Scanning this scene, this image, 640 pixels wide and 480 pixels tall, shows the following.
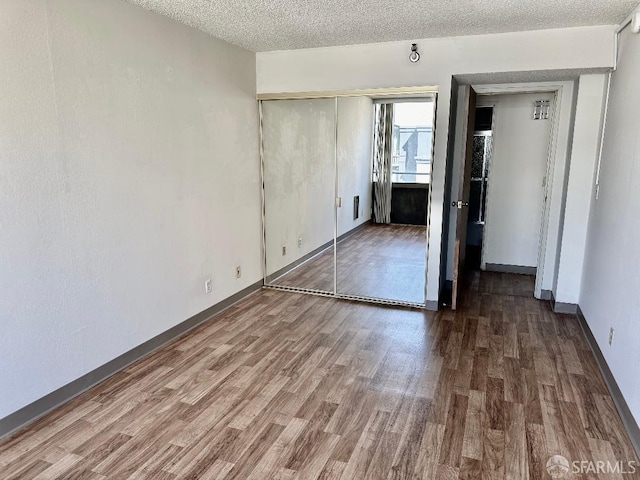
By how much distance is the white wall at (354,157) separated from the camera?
4305mm

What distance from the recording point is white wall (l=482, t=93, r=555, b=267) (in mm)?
5086

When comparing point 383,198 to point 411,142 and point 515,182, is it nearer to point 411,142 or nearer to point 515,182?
point 411,142

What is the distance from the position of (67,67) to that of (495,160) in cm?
459

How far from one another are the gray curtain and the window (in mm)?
60

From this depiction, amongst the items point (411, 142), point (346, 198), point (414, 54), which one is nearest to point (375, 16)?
point (414, 54)

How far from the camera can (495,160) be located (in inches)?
209

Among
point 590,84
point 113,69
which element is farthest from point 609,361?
point 113,69

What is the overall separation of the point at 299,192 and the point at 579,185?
2.74 metres

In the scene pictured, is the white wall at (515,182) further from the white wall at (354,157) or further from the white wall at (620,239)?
the white wall at (354,157)

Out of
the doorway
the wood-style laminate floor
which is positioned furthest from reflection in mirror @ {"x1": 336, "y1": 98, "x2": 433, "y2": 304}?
the wood-style laminate floor

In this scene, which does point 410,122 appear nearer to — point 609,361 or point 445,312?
point 445,312

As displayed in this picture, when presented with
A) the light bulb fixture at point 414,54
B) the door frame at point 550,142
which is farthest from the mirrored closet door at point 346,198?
the door frame at point 550,142

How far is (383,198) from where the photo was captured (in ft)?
16.1

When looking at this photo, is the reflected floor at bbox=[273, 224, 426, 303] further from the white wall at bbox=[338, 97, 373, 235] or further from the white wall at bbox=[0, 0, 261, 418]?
the white wall at bbox=[0, 0, 261, 418]
